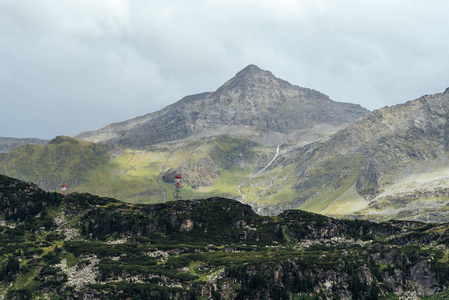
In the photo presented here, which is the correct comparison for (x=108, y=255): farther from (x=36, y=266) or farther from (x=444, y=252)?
(x=444, y=252)

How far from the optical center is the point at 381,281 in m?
179

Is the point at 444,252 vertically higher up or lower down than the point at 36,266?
lower down

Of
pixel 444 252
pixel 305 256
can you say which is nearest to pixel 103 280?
pixel 305 256

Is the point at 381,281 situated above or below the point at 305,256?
below

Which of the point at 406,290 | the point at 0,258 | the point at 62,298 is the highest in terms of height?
the point at 0,258

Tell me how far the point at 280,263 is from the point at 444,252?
76102 mm

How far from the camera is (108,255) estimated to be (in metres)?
192

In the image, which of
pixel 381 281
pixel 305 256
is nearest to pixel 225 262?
pixel 305 256

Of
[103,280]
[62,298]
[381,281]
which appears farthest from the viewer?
[381,281]

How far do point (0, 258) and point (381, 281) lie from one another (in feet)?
532

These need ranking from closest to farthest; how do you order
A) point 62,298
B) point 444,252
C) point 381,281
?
point 62,298 < point 381,281 < point 444,252

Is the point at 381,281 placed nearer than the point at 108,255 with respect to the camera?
Yes

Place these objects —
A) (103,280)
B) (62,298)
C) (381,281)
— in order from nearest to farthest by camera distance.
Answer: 1. (62,298)
2. (103,280)
3. (381,281)

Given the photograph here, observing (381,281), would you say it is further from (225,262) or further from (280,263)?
(225,262)
